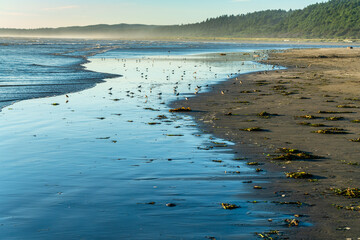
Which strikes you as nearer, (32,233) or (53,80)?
(32,233)

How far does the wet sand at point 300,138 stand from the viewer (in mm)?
7695

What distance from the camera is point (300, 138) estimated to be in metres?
13.8

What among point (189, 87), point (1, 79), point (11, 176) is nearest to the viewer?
point (11, 176)

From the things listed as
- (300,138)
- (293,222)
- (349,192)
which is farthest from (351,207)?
(300,138)

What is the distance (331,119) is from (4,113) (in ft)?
48.6

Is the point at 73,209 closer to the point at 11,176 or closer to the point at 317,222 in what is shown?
the point at 11,176

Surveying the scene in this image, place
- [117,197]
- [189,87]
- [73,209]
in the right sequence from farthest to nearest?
[189,87], [117,197], [73,209]

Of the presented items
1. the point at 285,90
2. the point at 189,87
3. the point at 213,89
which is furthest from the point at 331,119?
the point at 189,87

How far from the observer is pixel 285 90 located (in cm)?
2614

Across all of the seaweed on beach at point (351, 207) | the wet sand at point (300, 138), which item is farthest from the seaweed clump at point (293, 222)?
the seaweed on beach at point (351, 207)

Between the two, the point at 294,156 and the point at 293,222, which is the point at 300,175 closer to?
the point at 294,156

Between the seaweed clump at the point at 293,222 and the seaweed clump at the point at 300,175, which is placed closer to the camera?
the seaweed clump at the point at 293,222

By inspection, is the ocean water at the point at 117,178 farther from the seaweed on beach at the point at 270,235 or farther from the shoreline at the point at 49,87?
the shoreline at the point at 49,87

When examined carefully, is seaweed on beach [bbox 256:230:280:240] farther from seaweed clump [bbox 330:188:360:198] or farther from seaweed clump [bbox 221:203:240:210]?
seaweed clump [bbox 330:188:360:198]
